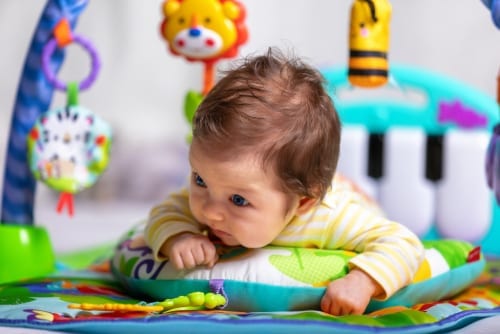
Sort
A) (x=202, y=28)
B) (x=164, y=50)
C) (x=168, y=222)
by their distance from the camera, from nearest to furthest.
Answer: (x=168, y=222) < (x=202, y=28) < (x=164, y=50)

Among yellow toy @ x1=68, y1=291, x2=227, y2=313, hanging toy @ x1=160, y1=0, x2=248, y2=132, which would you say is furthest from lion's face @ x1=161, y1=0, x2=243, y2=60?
yellow toy @ x1=68, y1=291, x2=227, y2=313

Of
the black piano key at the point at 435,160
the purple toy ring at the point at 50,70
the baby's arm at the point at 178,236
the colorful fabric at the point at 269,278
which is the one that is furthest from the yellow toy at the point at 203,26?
the black piano key at the point at 435,160

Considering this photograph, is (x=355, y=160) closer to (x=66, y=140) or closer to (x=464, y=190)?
(x=464, y=190)

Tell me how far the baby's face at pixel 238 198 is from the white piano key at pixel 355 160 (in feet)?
2.57

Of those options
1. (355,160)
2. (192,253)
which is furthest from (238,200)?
(355,160)

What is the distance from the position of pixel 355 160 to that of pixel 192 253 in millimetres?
802

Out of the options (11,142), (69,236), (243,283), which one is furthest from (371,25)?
(69,236)

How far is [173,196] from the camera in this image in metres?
1.12

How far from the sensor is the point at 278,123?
0.91 metres

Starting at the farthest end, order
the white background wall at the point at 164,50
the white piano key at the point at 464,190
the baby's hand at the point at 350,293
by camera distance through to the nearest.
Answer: the white background wall at the point at 164,50 < the white piano key at the point at 464,190 < the baby's hand at the point at 350,293

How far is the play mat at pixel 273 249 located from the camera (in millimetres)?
870

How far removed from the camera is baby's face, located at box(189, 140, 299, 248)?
90 cm

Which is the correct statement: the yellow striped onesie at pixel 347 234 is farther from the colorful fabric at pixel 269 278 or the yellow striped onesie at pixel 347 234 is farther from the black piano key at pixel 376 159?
the black piano key at pixel 376 159

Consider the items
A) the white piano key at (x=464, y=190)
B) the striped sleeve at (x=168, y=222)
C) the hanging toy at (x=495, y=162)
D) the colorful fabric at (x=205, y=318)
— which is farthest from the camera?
the white piano key at (x=464, y=190)
